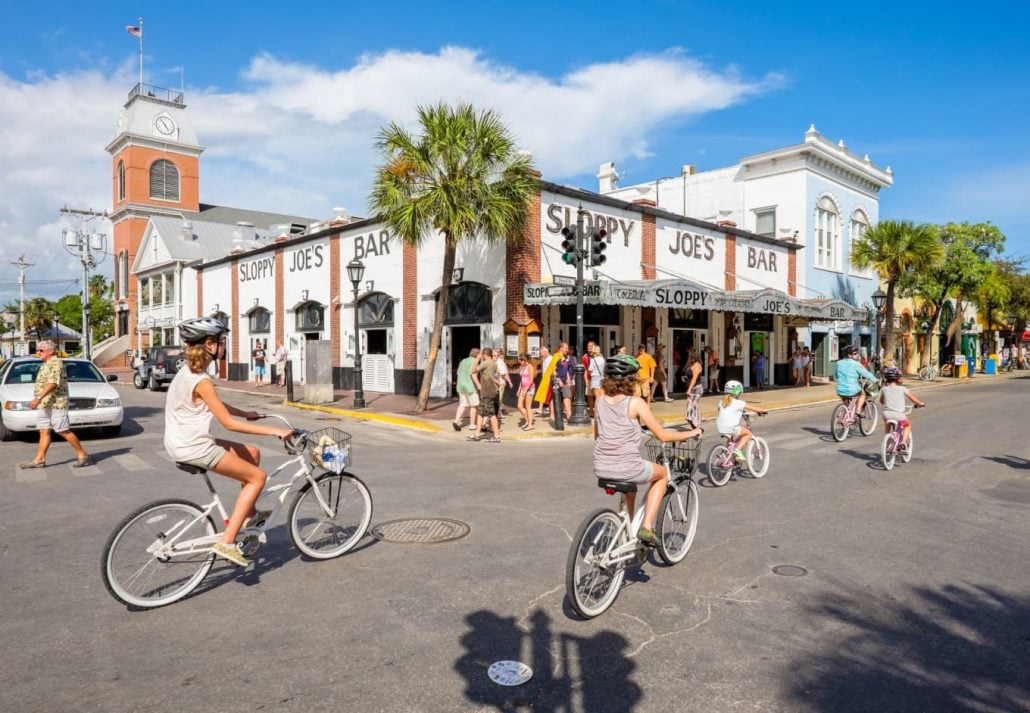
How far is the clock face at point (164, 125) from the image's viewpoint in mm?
53312

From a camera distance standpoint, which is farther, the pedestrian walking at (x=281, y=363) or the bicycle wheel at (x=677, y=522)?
the pedestrian walking at (x=281, y=363)

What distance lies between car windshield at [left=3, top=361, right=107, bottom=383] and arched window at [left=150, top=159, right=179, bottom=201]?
1741 inches

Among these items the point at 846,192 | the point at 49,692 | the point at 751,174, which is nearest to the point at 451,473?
the point at 49,692

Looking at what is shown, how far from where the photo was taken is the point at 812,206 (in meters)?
31.3

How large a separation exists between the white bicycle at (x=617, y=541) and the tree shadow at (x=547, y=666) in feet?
1.04

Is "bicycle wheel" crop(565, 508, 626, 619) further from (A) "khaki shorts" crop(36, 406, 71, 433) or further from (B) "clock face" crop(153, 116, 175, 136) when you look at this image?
(B) "clock face" crop(153, 116, 175, 136)

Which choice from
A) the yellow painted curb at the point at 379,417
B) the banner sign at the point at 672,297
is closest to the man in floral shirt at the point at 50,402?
the yellow painted curb at the point at 379,417

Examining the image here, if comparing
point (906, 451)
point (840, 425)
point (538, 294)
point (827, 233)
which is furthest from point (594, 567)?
point (827, 233)

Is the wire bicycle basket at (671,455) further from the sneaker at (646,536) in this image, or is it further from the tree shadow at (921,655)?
the tree shadow at (921,655)

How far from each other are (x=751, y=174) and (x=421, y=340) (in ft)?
64.9

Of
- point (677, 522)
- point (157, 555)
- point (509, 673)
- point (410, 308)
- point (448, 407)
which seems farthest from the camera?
point (410, 308)

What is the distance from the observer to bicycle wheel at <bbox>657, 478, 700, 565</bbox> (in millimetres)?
5239

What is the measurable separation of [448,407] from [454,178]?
19.8ft

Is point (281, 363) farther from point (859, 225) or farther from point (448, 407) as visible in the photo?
point (859, 225)
